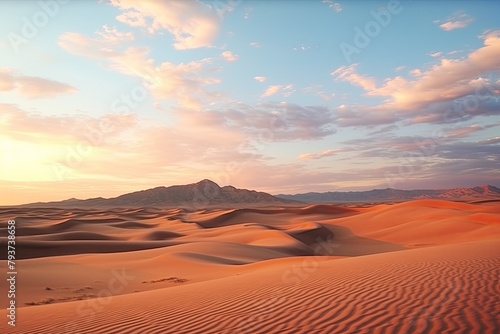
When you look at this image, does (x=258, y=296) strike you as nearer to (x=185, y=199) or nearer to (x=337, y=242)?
(x=337, y=242)

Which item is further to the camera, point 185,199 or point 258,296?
point 185,199

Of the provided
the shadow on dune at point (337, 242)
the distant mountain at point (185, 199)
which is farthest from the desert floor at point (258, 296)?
the distant mountain at point (185, 199)

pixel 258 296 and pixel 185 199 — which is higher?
pixel 185 199

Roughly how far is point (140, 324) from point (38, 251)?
2018cm

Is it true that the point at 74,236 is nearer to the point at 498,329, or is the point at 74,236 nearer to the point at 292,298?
the point at 292,298

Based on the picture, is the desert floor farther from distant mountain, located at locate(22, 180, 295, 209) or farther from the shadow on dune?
distant mountain, located at locate(22, 180, 295, 209)

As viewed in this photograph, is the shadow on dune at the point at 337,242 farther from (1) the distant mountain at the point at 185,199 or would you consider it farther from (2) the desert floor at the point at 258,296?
(1) the distant mountain at the point at 185,199

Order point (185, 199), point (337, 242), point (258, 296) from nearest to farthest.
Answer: point (258, 296), point (337, 242), point (185, 199)

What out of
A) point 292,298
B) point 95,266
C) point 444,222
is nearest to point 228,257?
point 95,266

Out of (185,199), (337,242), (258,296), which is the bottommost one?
(337,242)

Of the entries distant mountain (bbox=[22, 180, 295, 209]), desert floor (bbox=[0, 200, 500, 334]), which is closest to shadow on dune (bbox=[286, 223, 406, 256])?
desert floor (bbox=[0, 200, 500, 334])

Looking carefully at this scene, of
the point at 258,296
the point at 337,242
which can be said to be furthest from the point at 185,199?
the point at 258,296

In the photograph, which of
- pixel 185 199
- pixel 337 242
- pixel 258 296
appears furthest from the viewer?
pixel 185 199

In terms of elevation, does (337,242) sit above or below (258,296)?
below
